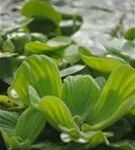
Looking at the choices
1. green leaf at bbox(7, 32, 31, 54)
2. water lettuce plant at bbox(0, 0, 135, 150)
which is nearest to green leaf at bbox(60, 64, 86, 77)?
water lettuce plant at bbox(0, 0, 135, 150)

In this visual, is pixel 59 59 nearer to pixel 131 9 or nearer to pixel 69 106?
pixel 69 106

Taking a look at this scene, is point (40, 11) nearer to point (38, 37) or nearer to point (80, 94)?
point (38, 37)

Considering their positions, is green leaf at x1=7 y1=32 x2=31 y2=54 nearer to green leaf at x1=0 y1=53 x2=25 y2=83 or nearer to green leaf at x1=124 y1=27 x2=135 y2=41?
green leaf at x1=0 y1=53 x2=25 y2=83

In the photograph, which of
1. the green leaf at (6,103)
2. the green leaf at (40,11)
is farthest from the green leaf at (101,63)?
the green leaf at (40,11)

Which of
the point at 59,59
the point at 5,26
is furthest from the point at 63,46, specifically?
the point at 5,26

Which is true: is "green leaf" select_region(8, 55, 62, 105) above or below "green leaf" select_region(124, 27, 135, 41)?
above

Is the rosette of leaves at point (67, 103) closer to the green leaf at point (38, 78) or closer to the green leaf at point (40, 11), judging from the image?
the green leaf at point (38, 78)
